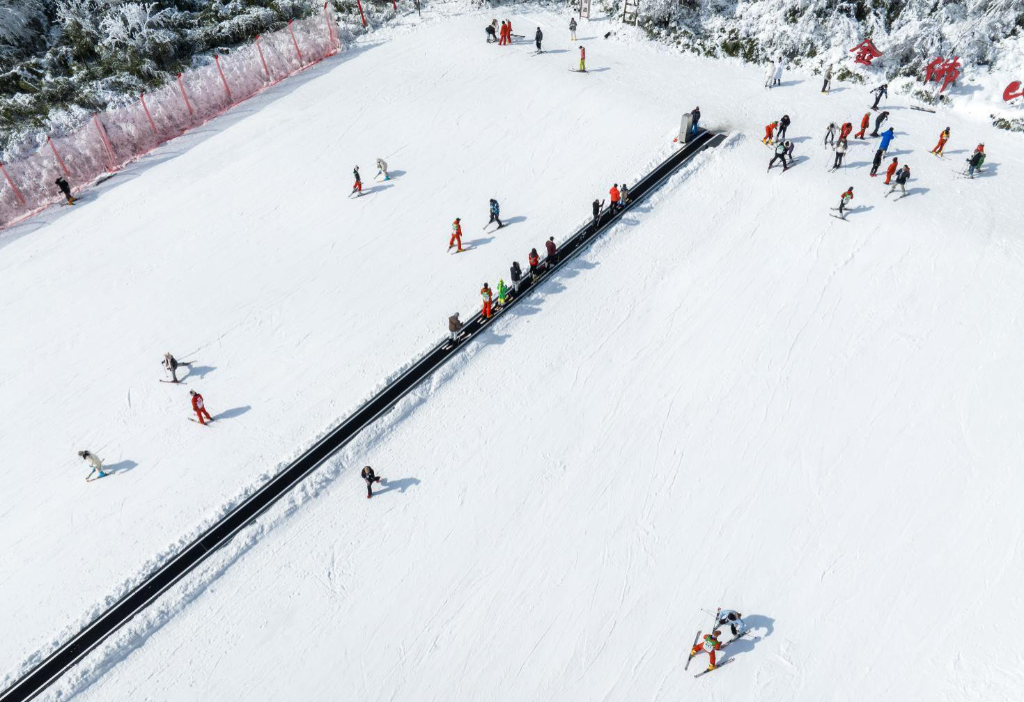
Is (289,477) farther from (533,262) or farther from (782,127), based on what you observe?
(782,127)

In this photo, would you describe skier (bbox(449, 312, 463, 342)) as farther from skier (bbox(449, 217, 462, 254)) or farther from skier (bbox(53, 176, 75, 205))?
skier (bbox(53, 176, 75, 205))

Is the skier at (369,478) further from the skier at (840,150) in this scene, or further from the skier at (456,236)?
the skier at (840,150)

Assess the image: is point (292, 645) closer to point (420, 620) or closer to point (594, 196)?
point (420, 620)

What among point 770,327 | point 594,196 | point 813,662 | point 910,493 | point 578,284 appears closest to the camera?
point 813,662

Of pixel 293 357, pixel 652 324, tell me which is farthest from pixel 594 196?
pixel 293 357

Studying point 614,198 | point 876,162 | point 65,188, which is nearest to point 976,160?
point 876,162

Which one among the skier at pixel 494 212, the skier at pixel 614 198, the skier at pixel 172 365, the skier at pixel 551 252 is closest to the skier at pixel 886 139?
the skier at pixel 614 198

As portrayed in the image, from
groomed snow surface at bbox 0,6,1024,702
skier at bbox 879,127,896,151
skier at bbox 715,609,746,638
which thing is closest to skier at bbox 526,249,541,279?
groomed snow surface at bbox 0,6,1024,702
